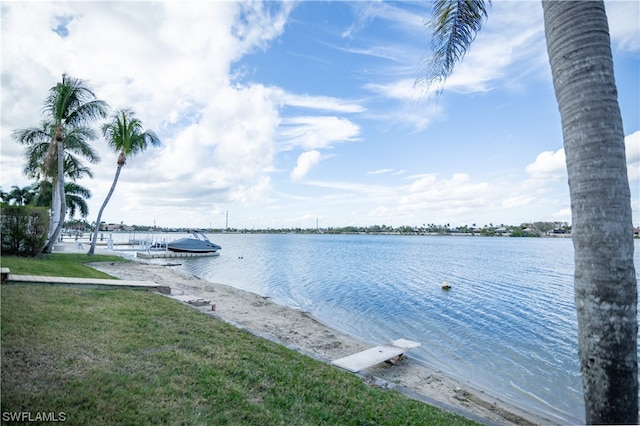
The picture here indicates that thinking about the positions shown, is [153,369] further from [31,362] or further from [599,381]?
[599,381]

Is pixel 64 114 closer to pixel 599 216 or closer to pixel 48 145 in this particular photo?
pixel 48 145

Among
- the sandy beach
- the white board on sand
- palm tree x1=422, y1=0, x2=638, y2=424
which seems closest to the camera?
palm tree x1=422, y1=0, x2=638, y2=424

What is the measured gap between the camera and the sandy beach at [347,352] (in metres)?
6.54

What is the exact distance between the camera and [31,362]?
4.11 meters

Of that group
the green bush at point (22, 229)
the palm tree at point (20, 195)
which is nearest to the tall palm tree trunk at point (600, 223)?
the green bush at point (22, 229)

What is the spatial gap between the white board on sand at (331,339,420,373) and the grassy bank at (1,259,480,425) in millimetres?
1332

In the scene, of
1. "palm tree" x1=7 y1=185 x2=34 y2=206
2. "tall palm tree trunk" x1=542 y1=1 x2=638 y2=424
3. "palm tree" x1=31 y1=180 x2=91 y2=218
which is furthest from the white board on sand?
"palm tree" x1=7 y1=185 x2=34 y2=206

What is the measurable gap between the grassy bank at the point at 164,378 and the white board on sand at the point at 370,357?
133cm

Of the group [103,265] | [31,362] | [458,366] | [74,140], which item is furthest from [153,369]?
[74,140]

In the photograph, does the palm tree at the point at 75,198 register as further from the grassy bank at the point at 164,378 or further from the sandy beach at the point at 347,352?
the grassy bank at the point at 164,378

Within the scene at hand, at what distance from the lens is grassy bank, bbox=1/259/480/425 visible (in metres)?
3.46

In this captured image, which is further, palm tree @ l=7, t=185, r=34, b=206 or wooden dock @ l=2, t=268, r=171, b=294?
palm tree @ l=7, t=185, r=34, b=206

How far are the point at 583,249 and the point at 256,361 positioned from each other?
457 cm

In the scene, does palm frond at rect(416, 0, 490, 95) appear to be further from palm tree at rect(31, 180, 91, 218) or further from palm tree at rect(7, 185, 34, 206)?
palm tree at rect(7, 185, 34, 206)
